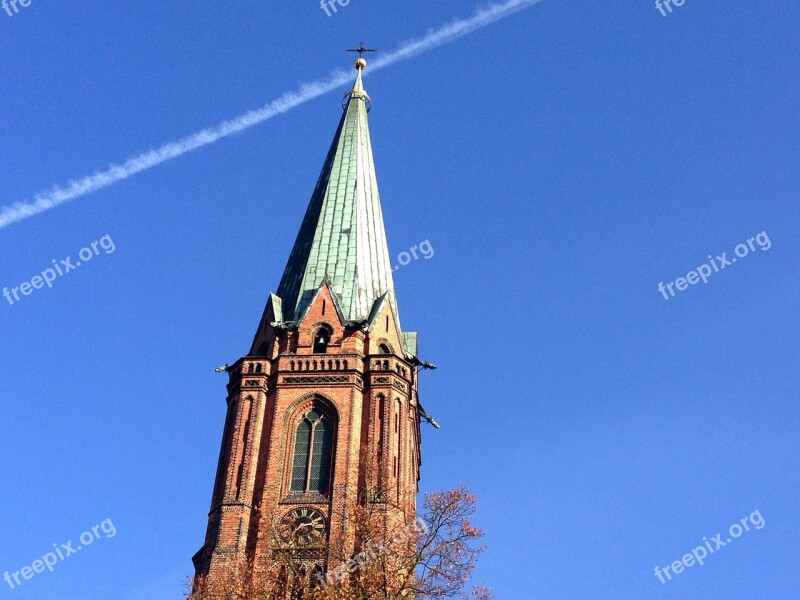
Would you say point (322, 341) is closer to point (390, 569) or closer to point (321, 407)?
point (321, 407)

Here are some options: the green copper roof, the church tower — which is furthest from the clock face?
the green copper roof

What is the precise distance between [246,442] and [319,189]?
710 inches

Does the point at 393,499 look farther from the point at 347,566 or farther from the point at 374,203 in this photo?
the point at 374,203

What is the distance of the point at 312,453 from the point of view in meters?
51.8

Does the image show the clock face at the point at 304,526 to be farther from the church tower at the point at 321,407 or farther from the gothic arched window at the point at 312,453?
the gothic arched window at the point at 312,453

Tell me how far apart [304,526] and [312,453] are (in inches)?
158

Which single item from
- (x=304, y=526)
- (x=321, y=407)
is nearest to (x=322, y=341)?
(x=321, y=407)

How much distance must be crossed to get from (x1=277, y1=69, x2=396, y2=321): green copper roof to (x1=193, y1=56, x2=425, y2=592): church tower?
0.08m

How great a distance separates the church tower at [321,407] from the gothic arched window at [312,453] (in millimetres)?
49

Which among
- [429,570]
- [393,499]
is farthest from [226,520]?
A: [429,570]

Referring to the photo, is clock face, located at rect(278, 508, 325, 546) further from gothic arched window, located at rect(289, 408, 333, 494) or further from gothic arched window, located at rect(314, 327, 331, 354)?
gothic arched window, located at rect(314, 327, 331, 354)

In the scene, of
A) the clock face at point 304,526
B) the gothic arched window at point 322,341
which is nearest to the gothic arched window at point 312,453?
the clock face at point 304,526

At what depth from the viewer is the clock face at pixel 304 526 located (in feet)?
156

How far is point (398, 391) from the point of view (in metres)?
54.1
